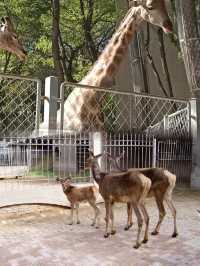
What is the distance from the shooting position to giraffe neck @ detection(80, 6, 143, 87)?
414 inches

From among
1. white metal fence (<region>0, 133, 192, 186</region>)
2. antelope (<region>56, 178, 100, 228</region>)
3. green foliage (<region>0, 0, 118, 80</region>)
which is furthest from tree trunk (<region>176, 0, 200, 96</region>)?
green foliage (<region>0, 0, 118, 80</region>)

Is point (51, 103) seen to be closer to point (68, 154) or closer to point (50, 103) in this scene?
point (50, 103)

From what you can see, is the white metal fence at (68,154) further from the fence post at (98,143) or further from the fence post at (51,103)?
the fence post at (51,103)

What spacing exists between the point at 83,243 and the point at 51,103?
12.4ft

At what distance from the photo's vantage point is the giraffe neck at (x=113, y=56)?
10508 mm

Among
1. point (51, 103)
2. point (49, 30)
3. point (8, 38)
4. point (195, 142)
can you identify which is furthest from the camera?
point (49, 30)

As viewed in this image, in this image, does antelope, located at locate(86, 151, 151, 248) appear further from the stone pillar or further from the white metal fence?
the stone pillar

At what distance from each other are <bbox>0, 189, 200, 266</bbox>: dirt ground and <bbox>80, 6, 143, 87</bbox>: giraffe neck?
389 cm

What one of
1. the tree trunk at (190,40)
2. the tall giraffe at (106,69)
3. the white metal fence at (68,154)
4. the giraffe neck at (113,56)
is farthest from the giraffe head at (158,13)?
the white metal fence at (68,154)

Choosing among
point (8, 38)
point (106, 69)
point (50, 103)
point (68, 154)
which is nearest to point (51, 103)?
point (50, 103)

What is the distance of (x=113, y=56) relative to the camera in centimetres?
1074

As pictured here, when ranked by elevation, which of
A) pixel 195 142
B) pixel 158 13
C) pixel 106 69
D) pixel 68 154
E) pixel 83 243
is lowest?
pixel 83 243

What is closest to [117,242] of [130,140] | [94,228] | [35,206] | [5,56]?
[94,228]

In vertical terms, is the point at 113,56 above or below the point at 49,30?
below
